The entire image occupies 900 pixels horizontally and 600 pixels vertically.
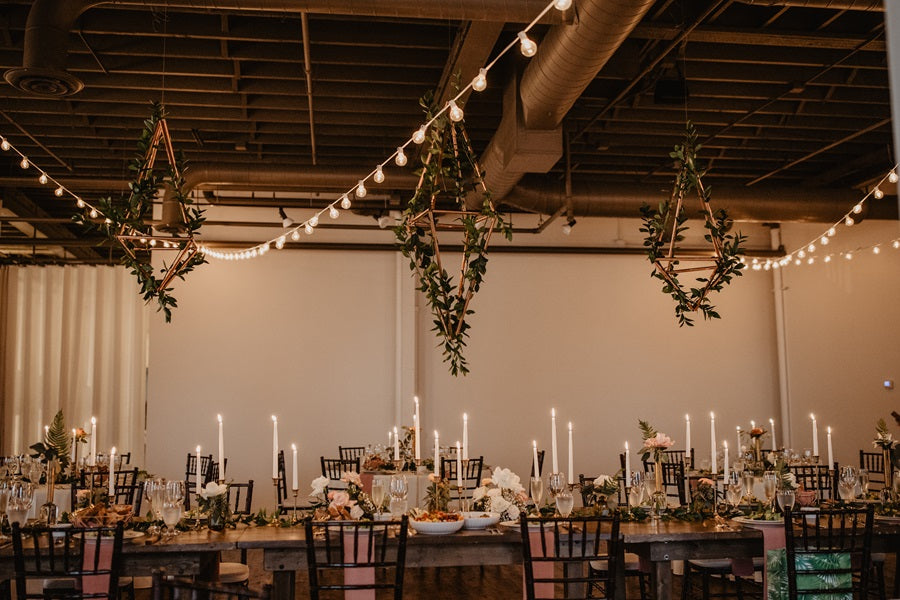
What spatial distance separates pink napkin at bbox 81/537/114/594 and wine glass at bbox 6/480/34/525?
37 cm

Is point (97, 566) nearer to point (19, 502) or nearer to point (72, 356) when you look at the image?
point (19, 502)

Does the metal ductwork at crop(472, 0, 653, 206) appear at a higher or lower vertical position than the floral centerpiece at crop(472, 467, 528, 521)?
higher

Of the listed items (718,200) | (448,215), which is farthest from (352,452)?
(448,215)

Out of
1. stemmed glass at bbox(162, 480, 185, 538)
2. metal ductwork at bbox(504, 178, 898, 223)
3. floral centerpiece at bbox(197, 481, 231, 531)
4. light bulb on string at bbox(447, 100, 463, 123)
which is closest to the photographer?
light bulb on string at bbox(447, 100, 463, 123)

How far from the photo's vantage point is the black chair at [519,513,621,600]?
4.00 m

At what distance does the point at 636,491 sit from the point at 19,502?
130 inches

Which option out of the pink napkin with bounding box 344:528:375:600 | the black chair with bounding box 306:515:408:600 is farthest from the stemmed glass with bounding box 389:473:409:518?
the pink napkin with bounding box 344:528:375:600

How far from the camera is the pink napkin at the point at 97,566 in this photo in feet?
13.1

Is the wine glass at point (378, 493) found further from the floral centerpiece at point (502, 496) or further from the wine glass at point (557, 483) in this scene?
the wine glass at point (557, 483)

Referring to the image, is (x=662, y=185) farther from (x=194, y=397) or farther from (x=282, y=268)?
(x=194, y=397)

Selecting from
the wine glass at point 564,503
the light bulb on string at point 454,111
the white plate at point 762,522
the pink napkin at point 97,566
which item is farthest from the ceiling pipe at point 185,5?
the white plate at point 762,522

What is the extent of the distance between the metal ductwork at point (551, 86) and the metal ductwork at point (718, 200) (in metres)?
0.64

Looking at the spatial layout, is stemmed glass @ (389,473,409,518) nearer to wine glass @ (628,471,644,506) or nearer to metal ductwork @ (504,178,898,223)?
wine glass @ (628,471,644,506)

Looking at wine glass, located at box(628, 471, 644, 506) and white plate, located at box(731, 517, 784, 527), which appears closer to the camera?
white plate, located at box(731, 517, 784, 527)
